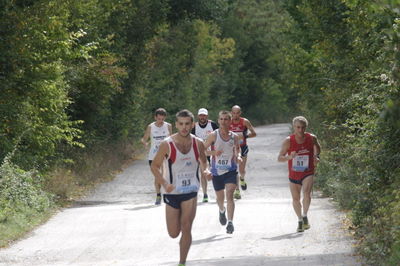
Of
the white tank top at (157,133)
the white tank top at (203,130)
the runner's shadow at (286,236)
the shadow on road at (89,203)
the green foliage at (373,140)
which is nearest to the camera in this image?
the green foliage at (373,140)

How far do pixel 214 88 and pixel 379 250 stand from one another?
58.3 meters

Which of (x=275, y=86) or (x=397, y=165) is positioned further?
(x=275, y=86)

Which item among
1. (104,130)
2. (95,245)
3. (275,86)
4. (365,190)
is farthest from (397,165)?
(275,86)

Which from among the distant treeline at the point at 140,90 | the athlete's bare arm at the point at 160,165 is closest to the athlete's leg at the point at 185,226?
the athlete's bare arm at the point at 160,165

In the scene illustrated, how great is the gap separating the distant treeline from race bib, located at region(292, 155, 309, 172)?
672 mm

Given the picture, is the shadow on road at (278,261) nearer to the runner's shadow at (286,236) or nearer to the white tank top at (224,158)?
the runner's shadow at (286,236)

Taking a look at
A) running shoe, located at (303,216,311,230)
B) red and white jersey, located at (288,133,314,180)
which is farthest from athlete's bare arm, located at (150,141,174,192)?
running shoe, located at (303,216,311,230)

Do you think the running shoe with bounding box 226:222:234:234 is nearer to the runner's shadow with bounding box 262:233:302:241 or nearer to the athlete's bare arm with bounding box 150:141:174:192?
the runner's shadow with bounding box 262:233:302:241

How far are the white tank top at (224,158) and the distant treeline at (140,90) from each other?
188 centimetres

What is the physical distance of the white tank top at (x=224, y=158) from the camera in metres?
14.2

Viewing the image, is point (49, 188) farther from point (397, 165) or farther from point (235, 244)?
point (397, 165)

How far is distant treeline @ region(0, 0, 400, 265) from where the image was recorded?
11250 mm

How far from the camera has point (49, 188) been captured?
20.0m

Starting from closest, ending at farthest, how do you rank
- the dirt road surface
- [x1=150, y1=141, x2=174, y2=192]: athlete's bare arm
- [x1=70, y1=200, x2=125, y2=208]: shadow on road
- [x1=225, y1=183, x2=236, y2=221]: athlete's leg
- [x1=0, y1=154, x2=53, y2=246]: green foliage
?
[x1=150, y1=141, x2=174, y2=192]: athlete's bare arm → the dirt road surface → [x1=225, y1=183, x2=236, y2=221]: athlete's leg → [x1=0, y1=154, x2=53, y2=246]: green foliage → [x1=70, y1=200, x2=125, y2=208]: shadow on road
